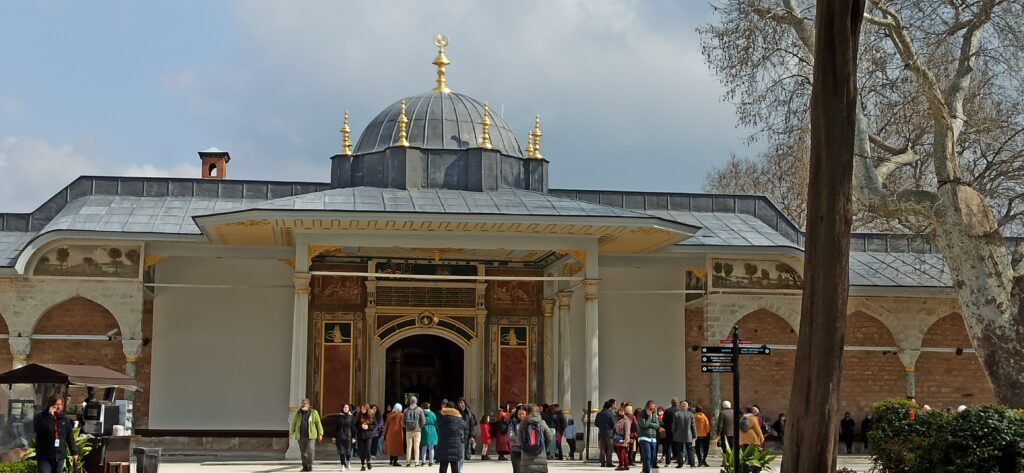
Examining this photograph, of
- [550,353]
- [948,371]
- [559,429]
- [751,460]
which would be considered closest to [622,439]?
[559,429]

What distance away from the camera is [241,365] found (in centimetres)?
2422

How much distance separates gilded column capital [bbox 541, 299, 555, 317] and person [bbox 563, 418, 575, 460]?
3.26 meters

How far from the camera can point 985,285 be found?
1881cm

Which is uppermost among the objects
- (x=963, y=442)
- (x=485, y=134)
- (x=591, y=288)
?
(x=485, y=134)

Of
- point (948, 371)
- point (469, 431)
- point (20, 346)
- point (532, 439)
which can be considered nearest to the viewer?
point (532, 439)

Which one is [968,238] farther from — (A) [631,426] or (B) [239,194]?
(B) [239,194]

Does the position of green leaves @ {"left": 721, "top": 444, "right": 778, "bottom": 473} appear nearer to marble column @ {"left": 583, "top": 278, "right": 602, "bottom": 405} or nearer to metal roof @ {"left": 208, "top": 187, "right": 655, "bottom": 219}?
marble column @ {"left": 583, "top": 278, "right": 602, "bottom": 405}

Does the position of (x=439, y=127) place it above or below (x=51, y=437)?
above

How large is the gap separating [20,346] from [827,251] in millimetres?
16110

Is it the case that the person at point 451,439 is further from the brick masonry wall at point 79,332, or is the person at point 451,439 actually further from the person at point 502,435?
the brick masonry wall at point 79,332

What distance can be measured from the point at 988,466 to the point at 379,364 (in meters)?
14.6

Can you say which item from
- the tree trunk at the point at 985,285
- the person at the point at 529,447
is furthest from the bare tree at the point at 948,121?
the person at the point at 529,447

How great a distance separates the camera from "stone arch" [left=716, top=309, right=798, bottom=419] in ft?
80.6

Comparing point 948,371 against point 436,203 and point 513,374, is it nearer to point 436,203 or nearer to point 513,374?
point 513,374
